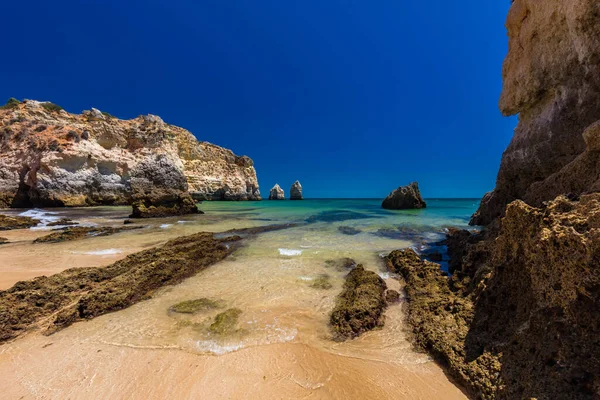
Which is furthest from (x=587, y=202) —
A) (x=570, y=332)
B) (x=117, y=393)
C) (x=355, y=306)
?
(x=117, y=393)

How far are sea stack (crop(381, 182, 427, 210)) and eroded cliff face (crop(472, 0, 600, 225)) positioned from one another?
65.6 feet

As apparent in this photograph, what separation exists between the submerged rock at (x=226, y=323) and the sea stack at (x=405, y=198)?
34.9 m

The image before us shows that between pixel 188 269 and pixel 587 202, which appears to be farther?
pixel 188 269

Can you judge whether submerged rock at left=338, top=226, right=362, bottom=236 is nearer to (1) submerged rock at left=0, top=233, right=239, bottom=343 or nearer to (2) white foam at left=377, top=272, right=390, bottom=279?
(2) white foam at left=377, top=272, right=390, bottom=279

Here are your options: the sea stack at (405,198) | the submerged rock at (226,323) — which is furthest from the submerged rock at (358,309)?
the sea stack at (405,198)

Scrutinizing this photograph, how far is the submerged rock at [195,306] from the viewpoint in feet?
14.0

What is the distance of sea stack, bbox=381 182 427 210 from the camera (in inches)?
1384

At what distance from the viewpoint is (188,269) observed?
6.31 meters

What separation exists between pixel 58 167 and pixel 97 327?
1450 inches

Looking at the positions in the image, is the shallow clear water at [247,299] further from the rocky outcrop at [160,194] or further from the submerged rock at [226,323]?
the rocky outcrop at [160,194]

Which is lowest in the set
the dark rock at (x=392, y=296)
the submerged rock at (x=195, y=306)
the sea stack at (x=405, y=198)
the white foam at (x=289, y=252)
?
the submerged rock at (x=195, y=306)

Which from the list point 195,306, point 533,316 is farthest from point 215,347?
point 533,316

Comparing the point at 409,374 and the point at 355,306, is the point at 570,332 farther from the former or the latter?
the point at 355,306

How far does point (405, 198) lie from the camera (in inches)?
1384
